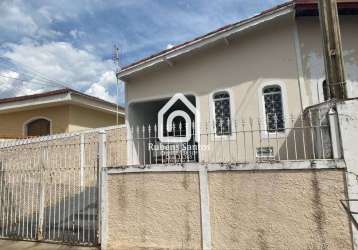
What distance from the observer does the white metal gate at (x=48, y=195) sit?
275 inches

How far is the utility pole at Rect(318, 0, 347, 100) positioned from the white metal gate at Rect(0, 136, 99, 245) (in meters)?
4.91

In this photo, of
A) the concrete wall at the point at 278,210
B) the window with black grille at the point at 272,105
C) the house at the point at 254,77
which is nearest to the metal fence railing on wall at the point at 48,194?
the house at the point at 254,77

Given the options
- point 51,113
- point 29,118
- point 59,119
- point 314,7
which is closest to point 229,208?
point 314,7

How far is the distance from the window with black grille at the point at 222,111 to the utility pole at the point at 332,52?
14.2ft

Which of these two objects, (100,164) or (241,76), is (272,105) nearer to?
(241,76)

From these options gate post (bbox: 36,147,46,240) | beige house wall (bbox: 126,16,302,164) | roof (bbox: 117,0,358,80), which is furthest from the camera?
beige house wall (bbox: 126,16,302,164)

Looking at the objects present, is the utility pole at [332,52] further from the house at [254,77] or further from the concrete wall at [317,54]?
the concrete wall at [317,54]

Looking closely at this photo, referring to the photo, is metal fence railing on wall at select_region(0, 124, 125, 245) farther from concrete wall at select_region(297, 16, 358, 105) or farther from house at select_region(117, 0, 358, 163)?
concrete wall at select_region(297, 16, 358, 105)

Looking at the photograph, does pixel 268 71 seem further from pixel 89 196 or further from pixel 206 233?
pixel 89 196

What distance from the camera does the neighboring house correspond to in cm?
1271

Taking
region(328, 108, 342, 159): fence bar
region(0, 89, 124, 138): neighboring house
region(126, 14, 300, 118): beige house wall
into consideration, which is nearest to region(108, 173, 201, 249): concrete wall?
region(328, 108, 342, 159): fence bar

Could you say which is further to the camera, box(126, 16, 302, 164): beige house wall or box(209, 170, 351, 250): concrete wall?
box(126, 16, 302, 164): beige house wall

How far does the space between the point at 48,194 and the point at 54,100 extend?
5.99 metres

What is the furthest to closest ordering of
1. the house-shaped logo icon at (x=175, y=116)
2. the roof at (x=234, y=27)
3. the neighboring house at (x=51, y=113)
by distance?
the neighboring house at (x=51, y=113) → the house-shaped logo icon at (x=175, y=116) → the roof at (x=234, y=27)
